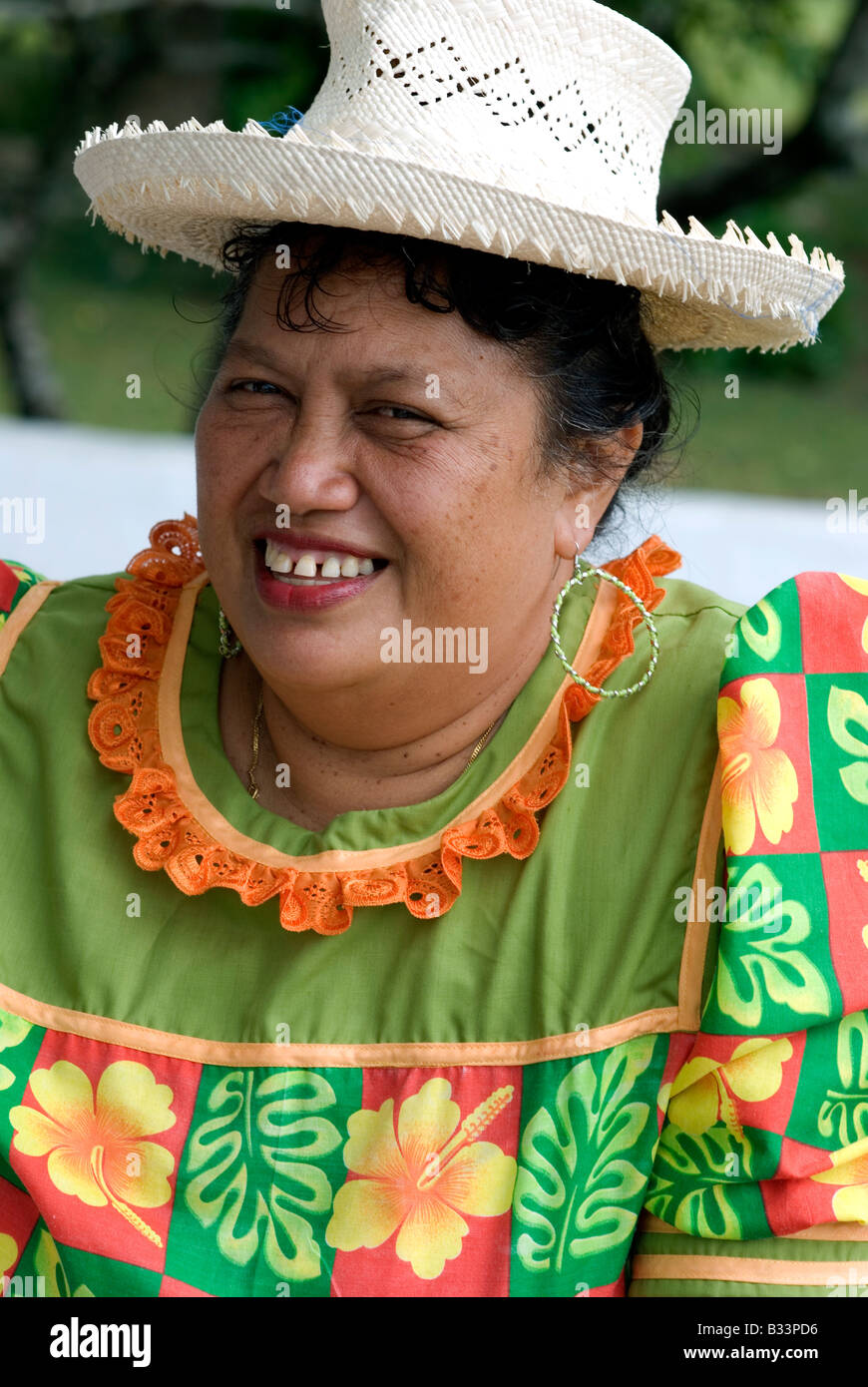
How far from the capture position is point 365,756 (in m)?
1.78

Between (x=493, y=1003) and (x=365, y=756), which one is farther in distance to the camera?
(x=365, y=756)

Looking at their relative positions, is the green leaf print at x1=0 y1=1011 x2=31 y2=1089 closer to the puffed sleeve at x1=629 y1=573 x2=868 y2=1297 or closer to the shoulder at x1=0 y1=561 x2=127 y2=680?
the shoulder at x1=0 y1=561 x2=127 y2=680

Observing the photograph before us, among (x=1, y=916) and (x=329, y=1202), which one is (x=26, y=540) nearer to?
(x=1, y=916)

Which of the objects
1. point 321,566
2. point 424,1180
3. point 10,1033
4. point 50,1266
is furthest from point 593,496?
point 50,1266

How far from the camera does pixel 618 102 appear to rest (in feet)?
5.37

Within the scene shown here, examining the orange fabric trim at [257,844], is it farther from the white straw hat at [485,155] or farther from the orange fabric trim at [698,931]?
the white straw hat at [485,155]

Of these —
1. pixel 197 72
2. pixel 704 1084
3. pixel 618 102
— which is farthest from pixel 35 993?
pixel 197 72

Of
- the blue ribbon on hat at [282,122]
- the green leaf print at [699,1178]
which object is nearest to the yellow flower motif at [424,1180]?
the green leaf print at [699,1178]

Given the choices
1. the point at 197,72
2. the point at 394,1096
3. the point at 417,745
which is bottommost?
the point at 394,1096

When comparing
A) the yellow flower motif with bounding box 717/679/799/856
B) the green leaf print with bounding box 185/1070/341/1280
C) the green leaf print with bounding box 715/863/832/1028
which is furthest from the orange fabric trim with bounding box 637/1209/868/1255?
the green leaf print with bounding box 185/1070/341/1280

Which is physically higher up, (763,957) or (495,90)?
(495,90)

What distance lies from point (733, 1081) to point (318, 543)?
693mm

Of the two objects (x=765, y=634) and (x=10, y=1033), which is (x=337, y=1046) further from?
(x=765, y=634)

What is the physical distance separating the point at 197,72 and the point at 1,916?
563cm
